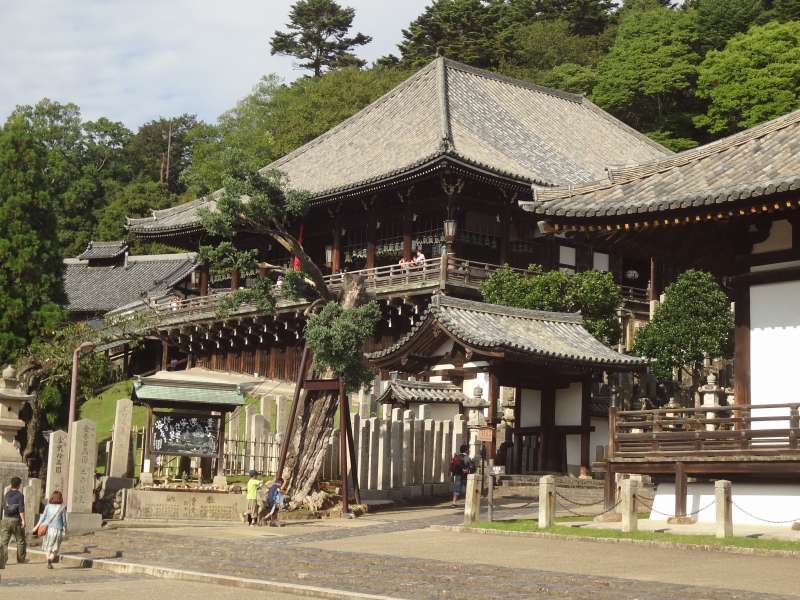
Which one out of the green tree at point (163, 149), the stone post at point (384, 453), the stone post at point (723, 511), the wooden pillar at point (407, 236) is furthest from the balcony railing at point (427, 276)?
the green tree at point (163, 149)

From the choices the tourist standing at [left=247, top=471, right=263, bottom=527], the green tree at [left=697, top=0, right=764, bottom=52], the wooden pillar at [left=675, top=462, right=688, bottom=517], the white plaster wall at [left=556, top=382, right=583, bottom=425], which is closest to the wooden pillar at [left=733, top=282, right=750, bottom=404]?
the wooden pillar at [left=675, top=462, right=688, bottom=517]

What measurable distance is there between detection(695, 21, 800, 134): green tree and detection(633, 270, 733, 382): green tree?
2641 cm

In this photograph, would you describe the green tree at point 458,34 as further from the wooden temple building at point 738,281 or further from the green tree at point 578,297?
the wooden temple building at point 738,281

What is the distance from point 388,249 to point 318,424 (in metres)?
21.1

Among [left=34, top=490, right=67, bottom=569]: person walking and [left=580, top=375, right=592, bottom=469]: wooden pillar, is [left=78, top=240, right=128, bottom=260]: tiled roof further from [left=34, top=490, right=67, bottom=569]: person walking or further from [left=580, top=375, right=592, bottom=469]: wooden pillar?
[left=34, top=490, right=67, bottom=569]: person walking

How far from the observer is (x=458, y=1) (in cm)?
7569

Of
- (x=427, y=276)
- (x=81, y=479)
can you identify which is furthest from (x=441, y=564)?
(x=427, y=276)

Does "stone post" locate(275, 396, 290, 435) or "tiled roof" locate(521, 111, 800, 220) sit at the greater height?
"tiled roof" locate(521, 111, 800, 220)

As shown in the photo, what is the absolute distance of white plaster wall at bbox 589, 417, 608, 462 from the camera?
2962 cm

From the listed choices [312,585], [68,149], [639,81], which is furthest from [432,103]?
[68,149]

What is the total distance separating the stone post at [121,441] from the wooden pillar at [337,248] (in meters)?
22.6

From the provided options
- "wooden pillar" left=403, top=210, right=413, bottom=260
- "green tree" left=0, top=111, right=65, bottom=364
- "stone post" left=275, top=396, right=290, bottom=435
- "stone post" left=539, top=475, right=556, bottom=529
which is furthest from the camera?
"wooden pillar" left=403, top=210, right=413, bottom=260

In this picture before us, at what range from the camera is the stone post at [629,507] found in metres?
18.1

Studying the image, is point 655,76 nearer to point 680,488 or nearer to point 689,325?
point 689,325
